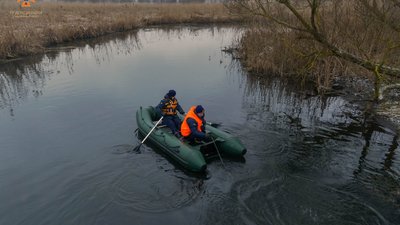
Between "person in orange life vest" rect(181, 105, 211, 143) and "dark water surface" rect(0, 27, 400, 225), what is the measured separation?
29.6 inches

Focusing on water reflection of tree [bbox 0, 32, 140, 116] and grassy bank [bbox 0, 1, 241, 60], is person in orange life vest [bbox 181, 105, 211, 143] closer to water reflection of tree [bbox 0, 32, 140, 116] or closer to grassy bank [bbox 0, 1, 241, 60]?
water reflection of tree [bbox 0, 32, 140, 116]

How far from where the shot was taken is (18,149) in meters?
8.47

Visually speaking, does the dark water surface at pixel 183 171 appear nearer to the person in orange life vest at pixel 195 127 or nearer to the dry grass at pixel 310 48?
the person in orange life vest at pixel 195 127

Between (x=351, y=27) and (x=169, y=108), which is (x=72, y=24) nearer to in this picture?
(x=169, y=108)

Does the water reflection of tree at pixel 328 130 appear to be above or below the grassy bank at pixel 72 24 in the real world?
below

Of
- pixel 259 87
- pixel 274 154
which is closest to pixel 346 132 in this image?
pixel 274 154

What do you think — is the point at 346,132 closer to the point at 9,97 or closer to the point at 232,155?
the point at 232,155

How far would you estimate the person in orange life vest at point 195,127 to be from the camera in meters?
7.54

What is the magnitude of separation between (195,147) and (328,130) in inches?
166

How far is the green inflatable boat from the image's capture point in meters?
7.14

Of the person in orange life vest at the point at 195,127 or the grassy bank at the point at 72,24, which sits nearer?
the person in orange life vest at the point at 195,127

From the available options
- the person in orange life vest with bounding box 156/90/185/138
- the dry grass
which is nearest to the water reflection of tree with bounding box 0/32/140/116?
the person in orange life vest with bounding box 156/90/185/138

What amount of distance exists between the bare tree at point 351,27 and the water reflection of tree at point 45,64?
29.7 ft

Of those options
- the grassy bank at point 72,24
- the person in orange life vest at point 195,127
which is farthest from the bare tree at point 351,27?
the grassy bank at point 72,24
